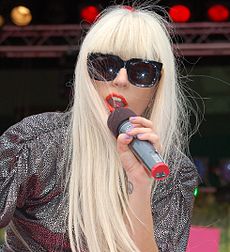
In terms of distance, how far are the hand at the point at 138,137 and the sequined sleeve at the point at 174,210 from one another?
29cm

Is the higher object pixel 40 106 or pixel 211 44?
pixel 211 44

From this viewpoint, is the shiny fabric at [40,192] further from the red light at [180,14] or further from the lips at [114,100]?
the red light at [180,14]

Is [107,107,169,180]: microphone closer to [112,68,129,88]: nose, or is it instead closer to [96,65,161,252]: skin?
[96,65,161,252]: skin

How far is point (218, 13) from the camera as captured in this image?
6.21 meters

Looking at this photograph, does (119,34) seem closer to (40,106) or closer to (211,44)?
(211,44)

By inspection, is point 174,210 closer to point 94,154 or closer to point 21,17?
point 94,154

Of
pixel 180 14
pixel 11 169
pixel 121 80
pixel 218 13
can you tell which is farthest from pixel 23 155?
pixel 218 13

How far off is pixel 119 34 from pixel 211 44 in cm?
486

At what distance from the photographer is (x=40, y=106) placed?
23.3 ft

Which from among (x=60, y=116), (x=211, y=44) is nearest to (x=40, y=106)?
(x=211, y=44)

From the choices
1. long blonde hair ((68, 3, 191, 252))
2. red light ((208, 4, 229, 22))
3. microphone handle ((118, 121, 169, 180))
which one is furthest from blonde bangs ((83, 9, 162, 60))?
red light ((208, 4, 229, 22))

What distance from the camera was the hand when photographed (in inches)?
42.4

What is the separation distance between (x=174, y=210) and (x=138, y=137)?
0.44 metres

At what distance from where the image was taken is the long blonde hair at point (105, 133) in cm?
130
